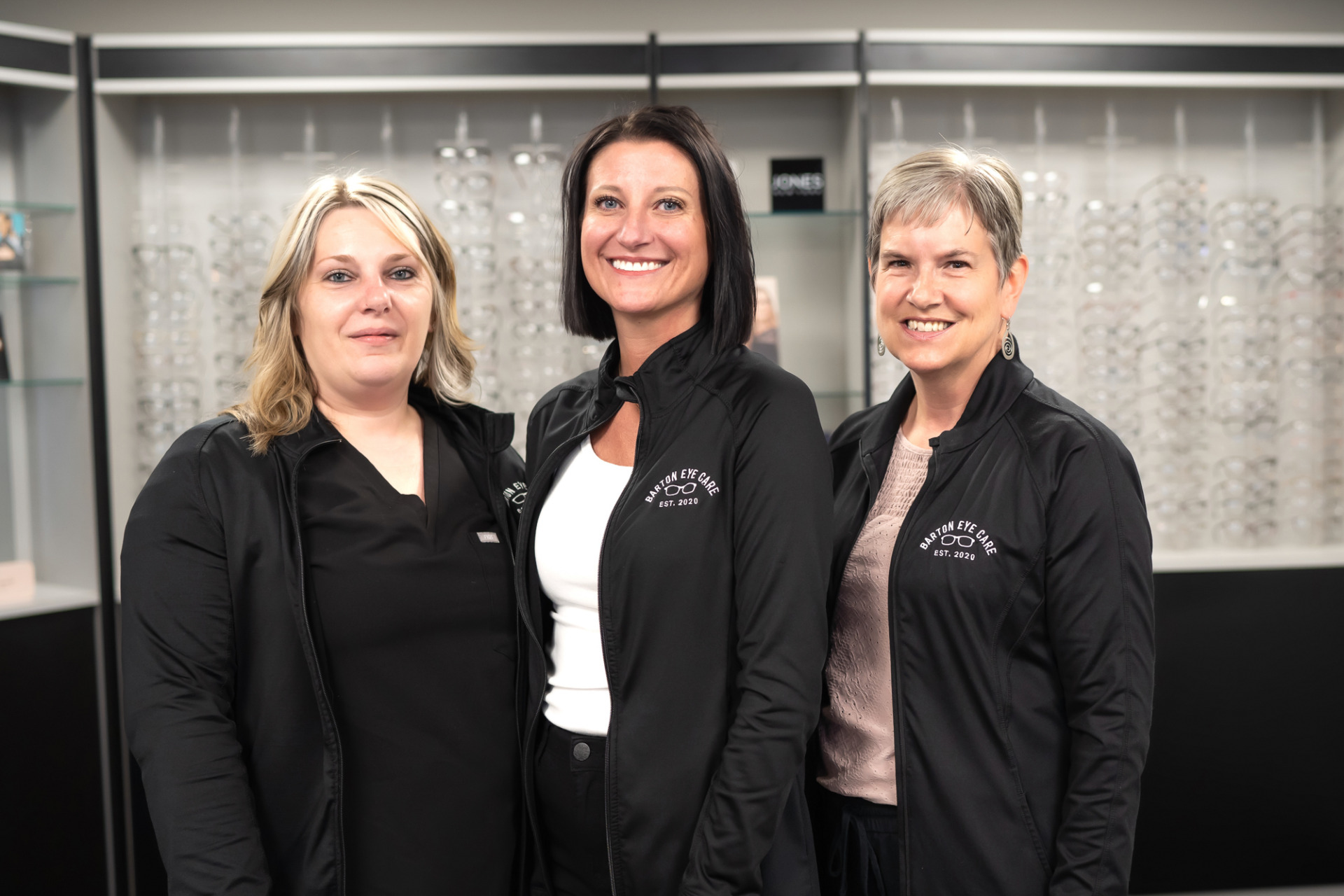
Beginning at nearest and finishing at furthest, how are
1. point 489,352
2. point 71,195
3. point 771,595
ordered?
point 771,595 < point 71,195 < point 489,352

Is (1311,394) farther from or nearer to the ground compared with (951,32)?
nearer to the ground

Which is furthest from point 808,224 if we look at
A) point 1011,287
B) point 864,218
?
point 1011,287

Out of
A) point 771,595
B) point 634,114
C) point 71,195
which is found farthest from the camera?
point 71,195

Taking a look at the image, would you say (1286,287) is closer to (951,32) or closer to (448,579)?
(951,32)

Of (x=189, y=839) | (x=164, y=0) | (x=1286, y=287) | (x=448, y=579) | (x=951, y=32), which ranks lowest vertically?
(x=189, y=839)

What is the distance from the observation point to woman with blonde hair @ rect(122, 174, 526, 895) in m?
1.47

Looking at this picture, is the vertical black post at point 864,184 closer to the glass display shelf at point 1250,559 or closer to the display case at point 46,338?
the glass display shelf at point 1250,559

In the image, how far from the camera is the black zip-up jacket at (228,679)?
144cm

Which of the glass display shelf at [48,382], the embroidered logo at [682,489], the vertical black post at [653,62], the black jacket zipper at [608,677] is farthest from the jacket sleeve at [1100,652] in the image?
the glass display shelf at [48,382]

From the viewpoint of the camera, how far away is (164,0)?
3.54m

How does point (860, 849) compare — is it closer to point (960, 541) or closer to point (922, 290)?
point (960, 541)

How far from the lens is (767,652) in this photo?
1382mm

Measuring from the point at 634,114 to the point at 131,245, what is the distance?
8.21 feet

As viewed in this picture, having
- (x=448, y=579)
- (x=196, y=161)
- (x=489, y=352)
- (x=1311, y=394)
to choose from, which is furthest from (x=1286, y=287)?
(x=196, y=161)
